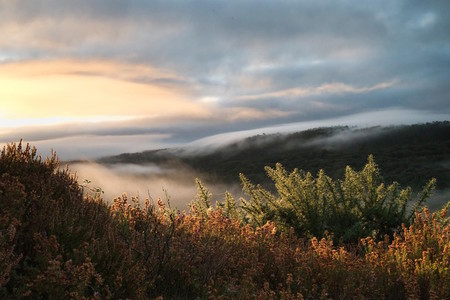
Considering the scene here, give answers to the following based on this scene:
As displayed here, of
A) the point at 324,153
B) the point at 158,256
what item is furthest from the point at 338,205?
the point at 324,153

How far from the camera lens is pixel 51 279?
110 inches

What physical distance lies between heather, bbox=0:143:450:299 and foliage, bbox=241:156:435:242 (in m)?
0.41

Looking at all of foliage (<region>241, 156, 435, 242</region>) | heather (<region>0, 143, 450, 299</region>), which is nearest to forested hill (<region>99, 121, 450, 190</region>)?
foliage (<region>241, 156, 435, 242</region>)

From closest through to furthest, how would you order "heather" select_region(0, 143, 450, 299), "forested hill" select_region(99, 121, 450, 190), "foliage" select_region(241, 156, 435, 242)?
1. "heather" select_region(0, 143, 450, 299)
2. "foliage" select_region(241, 156, 435, 242)
3. "forested hill" select_region(99, 121, 450, 190)

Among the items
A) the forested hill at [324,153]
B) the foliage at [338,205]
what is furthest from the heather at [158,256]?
the forested hill at [324,153]

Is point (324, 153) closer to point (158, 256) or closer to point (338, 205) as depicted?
point (338, 205)

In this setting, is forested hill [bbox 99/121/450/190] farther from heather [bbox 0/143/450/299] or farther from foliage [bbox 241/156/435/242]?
heather [bbox 0/143/450/299]

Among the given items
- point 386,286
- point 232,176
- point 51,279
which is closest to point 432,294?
point 386,286

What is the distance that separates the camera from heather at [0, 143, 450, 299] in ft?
10.3

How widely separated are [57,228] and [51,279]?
36.9 inches

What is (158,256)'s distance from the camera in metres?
4.05

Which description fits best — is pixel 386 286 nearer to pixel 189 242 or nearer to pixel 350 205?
pixel 189 242

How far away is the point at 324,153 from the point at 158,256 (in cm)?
4255

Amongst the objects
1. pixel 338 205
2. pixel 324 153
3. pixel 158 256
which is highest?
pixel 158 256
